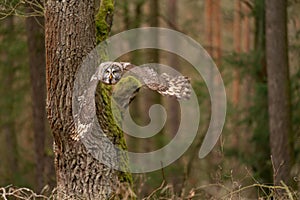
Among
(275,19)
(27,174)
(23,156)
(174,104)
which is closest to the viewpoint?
(275,19)

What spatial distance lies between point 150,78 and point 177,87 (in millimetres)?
390

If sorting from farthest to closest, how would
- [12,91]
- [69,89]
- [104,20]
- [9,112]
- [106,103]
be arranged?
[9,112] → [12,91] → [104,20] → [106,103] → [69,89]

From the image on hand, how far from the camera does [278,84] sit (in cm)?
1303

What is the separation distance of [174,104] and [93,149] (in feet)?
51.8

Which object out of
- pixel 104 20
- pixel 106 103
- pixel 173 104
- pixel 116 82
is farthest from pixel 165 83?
pixel 173 104

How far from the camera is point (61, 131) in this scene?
A: 920 cm

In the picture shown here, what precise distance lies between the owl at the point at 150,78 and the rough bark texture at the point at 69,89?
418mm

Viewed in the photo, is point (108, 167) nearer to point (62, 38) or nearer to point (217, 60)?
point (62, 38)

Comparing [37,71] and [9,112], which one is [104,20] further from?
[9,112]

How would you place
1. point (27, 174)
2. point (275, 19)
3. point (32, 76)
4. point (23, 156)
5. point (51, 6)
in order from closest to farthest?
point (51, 6), point (275, 19), point (32, 76), point (27, 174), point (23, 156)

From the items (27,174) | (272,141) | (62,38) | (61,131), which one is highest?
(62,38)

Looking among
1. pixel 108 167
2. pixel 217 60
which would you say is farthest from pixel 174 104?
pixel 108 167

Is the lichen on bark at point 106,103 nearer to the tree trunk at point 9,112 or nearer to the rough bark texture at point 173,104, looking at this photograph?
the tree trunk at point 9,112

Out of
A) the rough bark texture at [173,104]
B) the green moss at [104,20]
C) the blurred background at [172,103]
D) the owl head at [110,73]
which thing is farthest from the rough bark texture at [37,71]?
the rough bark texture at [173,104]
